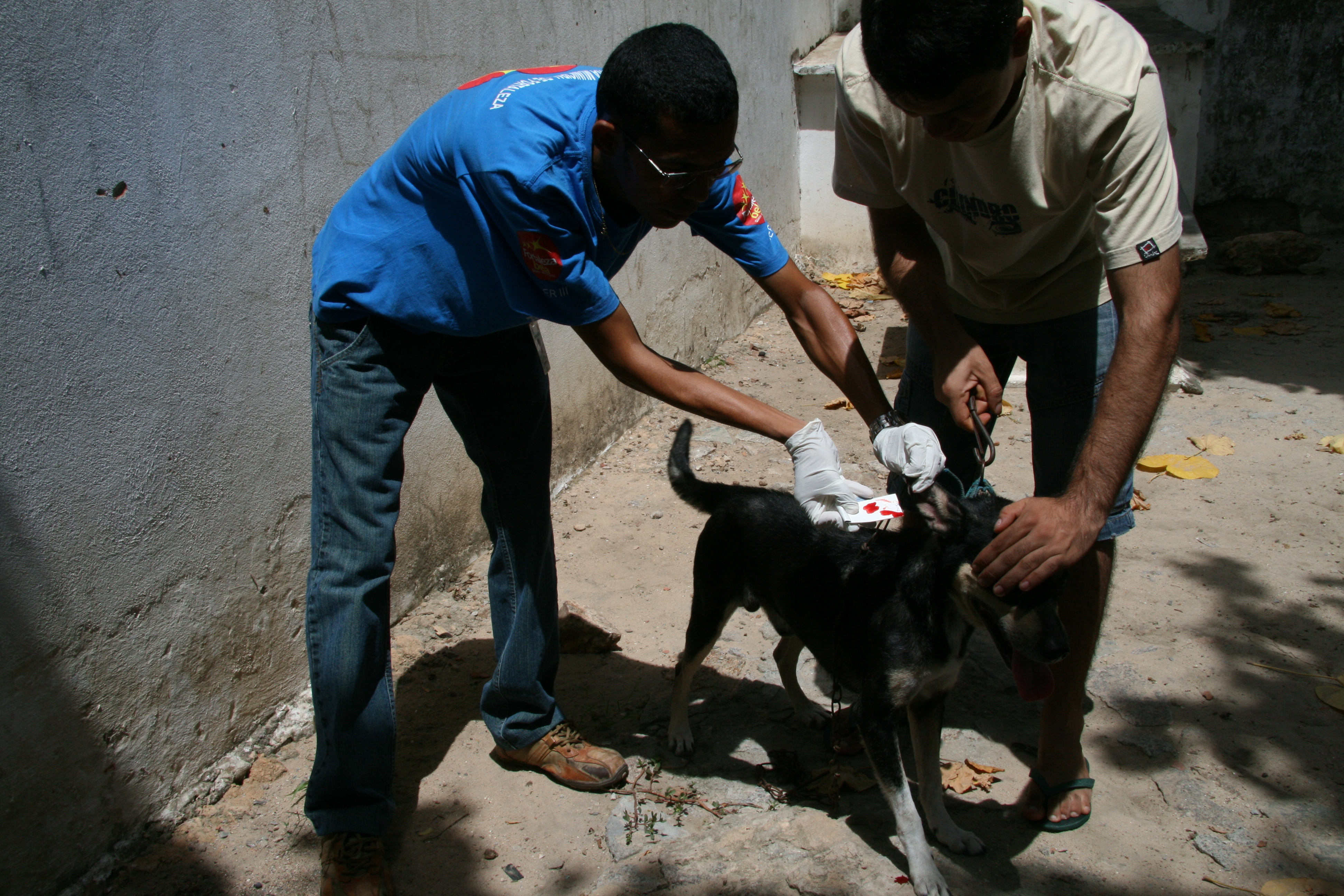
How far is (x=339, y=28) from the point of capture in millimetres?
3396

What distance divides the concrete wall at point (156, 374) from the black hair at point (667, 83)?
1.48 metres

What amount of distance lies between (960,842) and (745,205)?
1.99 m

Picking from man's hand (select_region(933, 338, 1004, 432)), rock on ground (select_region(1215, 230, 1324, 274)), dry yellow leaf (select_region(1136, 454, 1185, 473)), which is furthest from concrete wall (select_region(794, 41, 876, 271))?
man's hand (select_region(933, 338, 1004, 432))

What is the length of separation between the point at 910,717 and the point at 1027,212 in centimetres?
151

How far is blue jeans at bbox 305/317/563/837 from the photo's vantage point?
8.04ft

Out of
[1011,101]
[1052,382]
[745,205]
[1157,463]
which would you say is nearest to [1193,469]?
[1157,463]

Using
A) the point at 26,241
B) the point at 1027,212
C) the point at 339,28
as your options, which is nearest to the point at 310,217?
the point at 339,28

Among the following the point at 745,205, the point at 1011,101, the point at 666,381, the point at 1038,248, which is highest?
the point at 1011,101

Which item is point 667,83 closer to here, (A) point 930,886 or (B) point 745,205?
(B) point 745,205

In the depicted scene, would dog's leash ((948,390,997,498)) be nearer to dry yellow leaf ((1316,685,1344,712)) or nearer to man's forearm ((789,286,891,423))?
man's forearm ((789,286,891,423))

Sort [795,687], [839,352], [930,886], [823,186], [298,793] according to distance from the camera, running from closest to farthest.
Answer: [930,886]
[839,352]
[298,793]
[795,687]
[823,186]

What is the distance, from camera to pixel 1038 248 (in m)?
2.65

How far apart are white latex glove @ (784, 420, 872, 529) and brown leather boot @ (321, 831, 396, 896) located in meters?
1.56

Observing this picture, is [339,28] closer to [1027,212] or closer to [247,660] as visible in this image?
[247,660]
